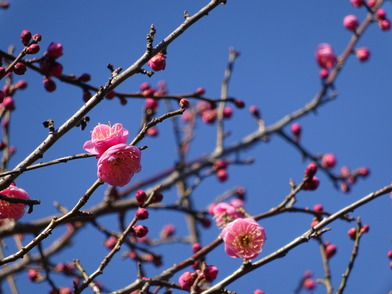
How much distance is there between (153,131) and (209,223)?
1460 mm

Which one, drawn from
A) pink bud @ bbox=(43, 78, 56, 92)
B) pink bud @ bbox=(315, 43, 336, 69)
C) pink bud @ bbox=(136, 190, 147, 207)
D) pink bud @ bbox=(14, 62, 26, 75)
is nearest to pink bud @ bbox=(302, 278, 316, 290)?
pink bud @ bbox=(315, 43, 336, 69)

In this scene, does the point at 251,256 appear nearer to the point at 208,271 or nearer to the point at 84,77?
the point at 208,271

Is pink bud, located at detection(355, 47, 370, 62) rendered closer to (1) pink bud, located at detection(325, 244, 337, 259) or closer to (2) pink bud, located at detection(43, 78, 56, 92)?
(1) pink bud, located at detection(325, 244, 337, 259)

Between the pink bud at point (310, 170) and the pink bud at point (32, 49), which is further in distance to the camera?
the pink bud at point (310, 170)

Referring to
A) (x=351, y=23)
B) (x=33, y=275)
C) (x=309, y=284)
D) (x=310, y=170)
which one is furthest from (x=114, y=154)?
(x=309, y=284)

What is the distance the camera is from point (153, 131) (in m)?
5.07

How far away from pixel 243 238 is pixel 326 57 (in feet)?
11.2

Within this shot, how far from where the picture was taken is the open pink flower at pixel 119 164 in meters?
1.79

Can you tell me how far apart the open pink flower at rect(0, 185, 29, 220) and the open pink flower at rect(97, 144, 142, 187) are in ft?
1.48

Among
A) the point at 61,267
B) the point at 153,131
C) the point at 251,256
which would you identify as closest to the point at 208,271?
the point at 251,256

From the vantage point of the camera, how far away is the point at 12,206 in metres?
2.15

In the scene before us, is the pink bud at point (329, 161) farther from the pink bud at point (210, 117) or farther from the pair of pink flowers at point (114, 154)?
the pair of pink flowers at point (114, 154)

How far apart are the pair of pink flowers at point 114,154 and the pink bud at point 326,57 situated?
3.73m

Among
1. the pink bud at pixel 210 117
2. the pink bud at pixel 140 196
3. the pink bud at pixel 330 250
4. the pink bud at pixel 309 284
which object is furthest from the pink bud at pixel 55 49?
the pink bud at pixel 309 284
